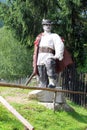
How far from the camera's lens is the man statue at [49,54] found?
8539 millimetres

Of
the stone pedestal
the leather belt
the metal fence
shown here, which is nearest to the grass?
the stone pedestal

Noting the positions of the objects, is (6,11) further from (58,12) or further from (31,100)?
(31,100)

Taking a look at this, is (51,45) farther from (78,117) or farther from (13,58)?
(13,58)

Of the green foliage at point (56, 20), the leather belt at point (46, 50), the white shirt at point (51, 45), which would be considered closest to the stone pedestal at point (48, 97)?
the white shirt at point (51, 45)

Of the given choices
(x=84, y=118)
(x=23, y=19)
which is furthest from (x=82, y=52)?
(x=84, y=118)

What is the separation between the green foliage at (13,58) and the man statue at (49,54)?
30.9 meters

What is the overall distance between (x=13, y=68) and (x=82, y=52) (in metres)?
28.6

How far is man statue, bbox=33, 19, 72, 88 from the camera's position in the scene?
28.0ft

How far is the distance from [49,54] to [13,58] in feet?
111

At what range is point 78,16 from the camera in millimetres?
13680

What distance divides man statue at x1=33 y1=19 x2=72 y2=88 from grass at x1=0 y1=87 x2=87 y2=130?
56cm

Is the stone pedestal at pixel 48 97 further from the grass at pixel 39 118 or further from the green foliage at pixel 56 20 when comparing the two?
the green foliage at pixel 56 20

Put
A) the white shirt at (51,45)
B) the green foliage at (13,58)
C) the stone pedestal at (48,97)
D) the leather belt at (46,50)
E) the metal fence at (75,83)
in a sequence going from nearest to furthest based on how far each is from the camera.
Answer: the white shirt at (51,45)
the leather belt at (46,50)
the stone pedestal at (48,97)
the metal fence at (75,83)
the green foliage at (13,58)

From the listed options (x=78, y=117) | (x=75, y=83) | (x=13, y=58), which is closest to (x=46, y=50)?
(x=78, y=117)
